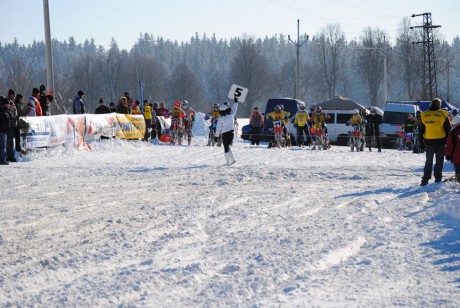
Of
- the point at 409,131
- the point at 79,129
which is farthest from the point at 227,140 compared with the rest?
the point at 409,131

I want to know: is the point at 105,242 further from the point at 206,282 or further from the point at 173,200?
the point at 173,200

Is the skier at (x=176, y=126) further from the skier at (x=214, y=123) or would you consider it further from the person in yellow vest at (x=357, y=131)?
the person in yellow vest at (x=357, y=131)

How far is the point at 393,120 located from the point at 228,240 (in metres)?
25.7

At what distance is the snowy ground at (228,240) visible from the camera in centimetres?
565

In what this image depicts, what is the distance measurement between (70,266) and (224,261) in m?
1.47

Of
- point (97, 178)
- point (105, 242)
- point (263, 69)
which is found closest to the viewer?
point (105, 242)

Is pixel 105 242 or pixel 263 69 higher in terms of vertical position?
pixel 263 69

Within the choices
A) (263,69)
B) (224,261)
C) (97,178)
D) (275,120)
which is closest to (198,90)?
(263,69)

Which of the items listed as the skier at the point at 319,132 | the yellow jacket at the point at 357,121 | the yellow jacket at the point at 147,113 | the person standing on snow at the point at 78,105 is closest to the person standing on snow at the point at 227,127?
the person standing on snow at the point at 78,105

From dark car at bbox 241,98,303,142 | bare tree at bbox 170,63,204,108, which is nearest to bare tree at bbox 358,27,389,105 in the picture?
bare tree at bbox 170,63,204,108

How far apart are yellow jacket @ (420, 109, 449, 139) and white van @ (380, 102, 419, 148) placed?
717 inches

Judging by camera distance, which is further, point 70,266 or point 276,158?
point 276,158

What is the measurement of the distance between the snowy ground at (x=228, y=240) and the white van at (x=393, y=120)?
1628 centimetres

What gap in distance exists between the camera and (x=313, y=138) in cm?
2595
